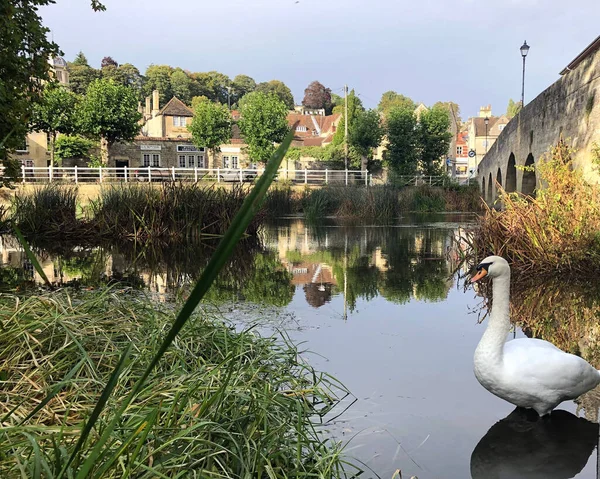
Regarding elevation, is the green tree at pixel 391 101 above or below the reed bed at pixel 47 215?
above

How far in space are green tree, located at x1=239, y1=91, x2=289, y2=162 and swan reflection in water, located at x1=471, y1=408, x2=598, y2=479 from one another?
3635 centimetres

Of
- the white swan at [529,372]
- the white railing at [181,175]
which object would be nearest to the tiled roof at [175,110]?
the white railing at [181,175]

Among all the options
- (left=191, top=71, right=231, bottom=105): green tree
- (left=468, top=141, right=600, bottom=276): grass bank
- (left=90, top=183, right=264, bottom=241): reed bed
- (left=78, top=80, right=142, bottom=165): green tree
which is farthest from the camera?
(left=191, top=71, right=231, bottom=105): green tree

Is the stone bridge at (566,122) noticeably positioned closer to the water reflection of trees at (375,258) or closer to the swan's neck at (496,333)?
the water reflection of trees at (375,258)

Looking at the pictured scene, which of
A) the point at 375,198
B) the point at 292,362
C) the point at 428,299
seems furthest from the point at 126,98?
the point at 292,362

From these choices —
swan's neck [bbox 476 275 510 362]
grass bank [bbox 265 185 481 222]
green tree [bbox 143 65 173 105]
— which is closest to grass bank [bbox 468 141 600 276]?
swan's neck [bbox 476 275 510 362]

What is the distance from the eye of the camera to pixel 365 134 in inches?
1480

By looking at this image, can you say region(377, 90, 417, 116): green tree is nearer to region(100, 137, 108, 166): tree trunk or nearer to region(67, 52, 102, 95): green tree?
region(67, 52, 102, 95): green tree

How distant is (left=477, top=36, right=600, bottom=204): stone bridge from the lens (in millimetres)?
8797

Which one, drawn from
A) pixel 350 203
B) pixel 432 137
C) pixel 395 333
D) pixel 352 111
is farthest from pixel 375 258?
pixel 352 111

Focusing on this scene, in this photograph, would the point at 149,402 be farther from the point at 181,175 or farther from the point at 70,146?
the point at 70,146

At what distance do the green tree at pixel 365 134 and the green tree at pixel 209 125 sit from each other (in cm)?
903

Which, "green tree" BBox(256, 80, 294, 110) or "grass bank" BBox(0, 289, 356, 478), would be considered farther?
"green tree" BBox(256, 80, 294, 110)

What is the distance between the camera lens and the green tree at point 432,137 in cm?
3650
